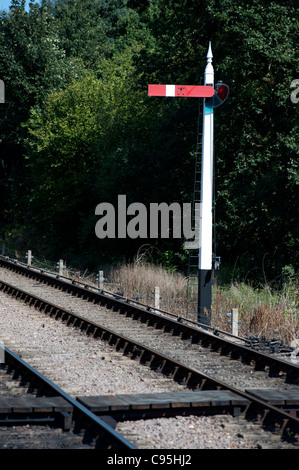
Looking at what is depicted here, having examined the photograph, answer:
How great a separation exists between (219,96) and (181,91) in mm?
890

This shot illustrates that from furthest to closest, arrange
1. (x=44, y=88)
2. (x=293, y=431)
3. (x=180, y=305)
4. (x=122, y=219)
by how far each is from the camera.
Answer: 1. (x=44, y=88)
2. (x=122, y=219)
3. (x=180, y=305)
4. (x=293, y=431)

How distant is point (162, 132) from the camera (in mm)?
24953

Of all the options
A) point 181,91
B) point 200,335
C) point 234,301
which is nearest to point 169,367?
point 200,335

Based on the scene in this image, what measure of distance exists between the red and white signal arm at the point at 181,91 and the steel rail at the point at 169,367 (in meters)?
5.36

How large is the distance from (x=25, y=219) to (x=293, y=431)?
3633 centimetres

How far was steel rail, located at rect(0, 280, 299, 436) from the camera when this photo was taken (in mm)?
7410

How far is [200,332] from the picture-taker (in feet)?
41.7

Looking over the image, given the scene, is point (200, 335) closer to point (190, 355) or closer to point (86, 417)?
point (190, 355)

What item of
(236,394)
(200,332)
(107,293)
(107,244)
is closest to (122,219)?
(107,244)

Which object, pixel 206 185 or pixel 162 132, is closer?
pixel 206 185

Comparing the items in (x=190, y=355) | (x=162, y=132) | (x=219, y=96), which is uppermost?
(x=162, y=132)

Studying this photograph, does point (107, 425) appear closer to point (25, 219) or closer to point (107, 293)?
point (107, 293)

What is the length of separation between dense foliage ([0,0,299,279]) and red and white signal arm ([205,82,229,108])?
11.4ft

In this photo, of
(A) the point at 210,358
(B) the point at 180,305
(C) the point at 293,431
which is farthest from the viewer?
(B) the point at 180,305
